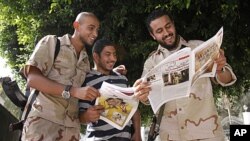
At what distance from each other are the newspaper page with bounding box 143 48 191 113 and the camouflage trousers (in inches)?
25.1

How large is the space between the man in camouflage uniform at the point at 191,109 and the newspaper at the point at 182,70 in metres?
0.12

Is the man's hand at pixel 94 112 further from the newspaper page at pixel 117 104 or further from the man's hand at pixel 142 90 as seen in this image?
the man's hand at pixel 142 90

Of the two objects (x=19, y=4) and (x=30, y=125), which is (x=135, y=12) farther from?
(x=30, y=125)

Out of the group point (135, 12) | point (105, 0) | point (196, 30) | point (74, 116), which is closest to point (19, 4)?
point (105, 0)

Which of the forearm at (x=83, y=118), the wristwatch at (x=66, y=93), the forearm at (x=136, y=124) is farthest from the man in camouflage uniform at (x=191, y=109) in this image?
the wristwatch at (x=66, y=93)

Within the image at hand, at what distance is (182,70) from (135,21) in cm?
211

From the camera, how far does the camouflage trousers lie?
2.21 meters

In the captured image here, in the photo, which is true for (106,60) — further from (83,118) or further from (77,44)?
(83,118)

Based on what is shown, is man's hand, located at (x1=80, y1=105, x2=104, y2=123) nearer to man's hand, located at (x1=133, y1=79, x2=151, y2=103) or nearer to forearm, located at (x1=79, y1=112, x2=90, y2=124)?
forearm, located at (x1=79, y1=112, x2=90, y2=124)

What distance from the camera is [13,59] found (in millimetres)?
6566

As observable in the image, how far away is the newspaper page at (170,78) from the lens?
2.08m

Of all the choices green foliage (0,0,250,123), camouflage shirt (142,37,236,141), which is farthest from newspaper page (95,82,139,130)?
green foliage (0,0,250,123)

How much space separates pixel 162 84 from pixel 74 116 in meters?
0.66

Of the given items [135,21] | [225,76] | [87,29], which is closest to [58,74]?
[87,29]
